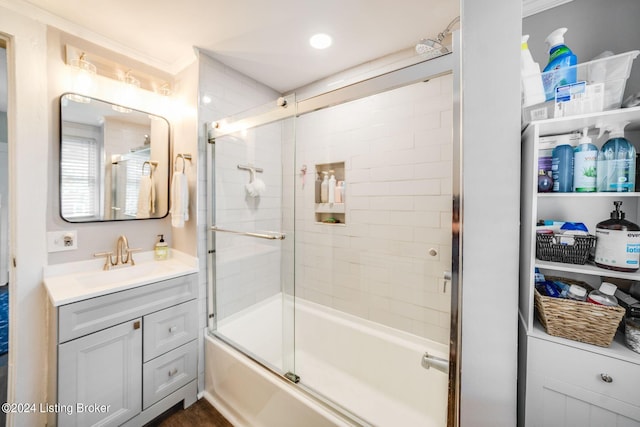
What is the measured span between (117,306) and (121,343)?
215 mm

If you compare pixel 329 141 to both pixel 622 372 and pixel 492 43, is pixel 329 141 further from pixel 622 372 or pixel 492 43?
pixel 622 372

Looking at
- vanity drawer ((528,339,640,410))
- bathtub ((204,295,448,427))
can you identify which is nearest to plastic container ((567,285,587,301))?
vanity drawer ((528,339,640,410))

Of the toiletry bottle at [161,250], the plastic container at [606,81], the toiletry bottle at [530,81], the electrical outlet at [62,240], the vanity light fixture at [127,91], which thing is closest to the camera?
the plastic container at [606,81]

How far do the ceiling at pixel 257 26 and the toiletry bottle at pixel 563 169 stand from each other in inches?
38.1

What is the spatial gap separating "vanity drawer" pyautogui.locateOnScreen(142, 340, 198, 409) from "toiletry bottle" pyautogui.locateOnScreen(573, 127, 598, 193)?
2.32m

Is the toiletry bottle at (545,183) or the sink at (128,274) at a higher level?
the toiletry bottle at (545,183)

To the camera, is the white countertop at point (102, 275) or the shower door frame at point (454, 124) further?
the white countertop at point (102, 275)

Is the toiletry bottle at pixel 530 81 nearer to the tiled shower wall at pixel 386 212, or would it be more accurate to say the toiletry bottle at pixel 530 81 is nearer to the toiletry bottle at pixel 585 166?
the toiletry bottle at pixel 585 166

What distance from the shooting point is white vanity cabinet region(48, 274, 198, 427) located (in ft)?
3.95

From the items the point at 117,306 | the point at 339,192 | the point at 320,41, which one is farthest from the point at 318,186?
the point at 117,306

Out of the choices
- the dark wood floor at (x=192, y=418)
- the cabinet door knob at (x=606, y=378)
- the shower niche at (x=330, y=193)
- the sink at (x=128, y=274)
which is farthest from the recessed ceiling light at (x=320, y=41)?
the dark wood floor at (x=192, y=418)

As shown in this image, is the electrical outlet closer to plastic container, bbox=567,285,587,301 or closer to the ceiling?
the ceiling

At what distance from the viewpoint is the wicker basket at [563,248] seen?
0.97 m

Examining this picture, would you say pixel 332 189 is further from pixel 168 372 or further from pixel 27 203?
pixel 27 203
